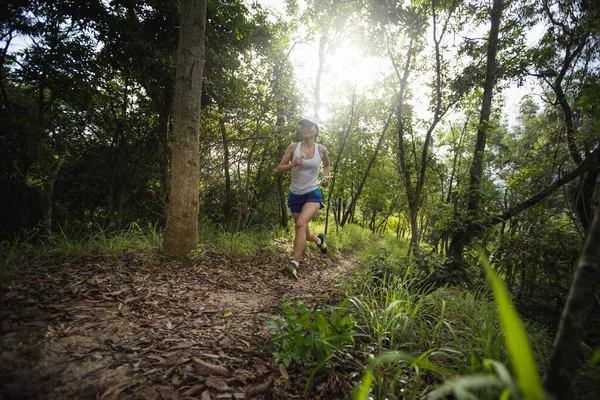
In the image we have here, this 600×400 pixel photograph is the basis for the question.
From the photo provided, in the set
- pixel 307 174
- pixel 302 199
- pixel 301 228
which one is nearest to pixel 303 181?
pixel 307 174

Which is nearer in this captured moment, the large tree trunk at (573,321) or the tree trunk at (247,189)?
the large tree trunk at (573,321)

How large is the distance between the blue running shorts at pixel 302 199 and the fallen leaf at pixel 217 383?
8.86 ft

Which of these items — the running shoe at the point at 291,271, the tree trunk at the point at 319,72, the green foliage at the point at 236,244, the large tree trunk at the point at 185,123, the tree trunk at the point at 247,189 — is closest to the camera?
the large tree trunk at the point at 185,123

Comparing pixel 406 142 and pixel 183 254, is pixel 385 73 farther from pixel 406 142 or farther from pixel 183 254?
pixel 183 254

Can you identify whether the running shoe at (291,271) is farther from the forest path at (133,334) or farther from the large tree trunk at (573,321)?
the large tree trunk at (573,321)

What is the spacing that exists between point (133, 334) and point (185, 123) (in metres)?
2.43

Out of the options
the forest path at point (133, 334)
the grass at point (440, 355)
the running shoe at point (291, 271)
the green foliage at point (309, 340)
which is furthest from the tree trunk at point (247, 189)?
the green foliage at point (309, 340)

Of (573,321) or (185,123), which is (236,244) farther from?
(573,321)

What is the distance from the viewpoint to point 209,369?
142 cm

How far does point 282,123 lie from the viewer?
237 inches

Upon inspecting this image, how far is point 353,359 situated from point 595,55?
9.34m

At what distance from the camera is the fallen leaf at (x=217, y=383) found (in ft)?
4.27

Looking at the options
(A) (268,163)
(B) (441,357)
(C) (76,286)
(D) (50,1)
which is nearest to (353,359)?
(B) (441,357)

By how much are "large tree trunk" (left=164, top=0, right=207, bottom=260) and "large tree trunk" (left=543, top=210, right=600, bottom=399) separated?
11.2ft
